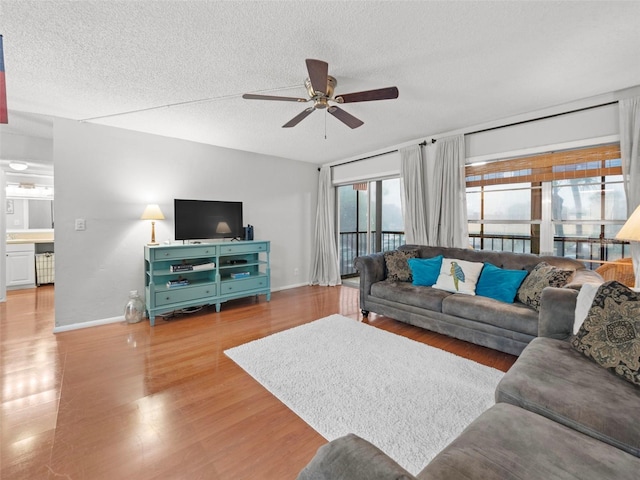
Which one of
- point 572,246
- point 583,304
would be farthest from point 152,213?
point 572,246

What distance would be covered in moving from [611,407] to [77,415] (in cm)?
290

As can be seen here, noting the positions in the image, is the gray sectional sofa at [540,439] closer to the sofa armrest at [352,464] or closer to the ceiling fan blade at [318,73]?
the sofa armrest at [352,464]

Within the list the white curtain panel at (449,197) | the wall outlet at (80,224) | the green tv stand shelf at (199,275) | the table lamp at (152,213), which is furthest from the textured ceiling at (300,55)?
the green tv stand shelf at (199,275)

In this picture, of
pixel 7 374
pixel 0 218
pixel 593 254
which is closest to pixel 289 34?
pixel 7 374

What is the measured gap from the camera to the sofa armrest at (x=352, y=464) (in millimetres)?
606

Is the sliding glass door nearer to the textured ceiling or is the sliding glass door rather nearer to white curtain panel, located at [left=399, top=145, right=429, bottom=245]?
white curtain panel, located at [left=399, top=145, right=429, bottom=245]

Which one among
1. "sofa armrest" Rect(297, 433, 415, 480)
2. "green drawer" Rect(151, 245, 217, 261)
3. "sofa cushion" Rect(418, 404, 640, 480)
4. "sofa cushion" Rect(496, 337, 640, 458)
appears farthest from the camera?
"green drawer" Rect(151, 245, 217, 261)

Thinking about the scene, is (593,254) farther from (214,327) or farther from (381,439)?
(214,327)

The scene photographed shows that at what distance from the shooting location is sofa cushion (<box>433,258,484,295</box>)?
3094 millimetres

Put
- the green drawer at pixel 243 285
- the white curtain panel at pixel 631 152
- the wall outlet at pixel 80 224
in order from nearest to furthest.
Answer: the white curtain panel at pixel 631 152, the wall outlet at pixel 80 224, the green drawer at pixel 243 285

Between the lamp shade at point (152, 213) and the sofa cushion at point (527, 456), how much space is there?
149 inches

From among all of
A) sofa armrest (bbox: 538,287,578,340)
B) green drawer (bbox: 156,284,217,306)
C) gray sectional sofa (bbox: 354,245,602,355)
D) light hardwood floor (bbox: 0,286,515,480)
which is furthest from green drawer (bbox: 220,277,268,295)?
sofa armrest (bbox: 538,287,578,340)

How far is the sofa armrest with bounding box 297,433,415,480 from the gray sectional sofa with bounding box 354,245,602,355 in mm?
1873

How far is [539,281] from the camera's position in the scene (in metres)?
2.60
